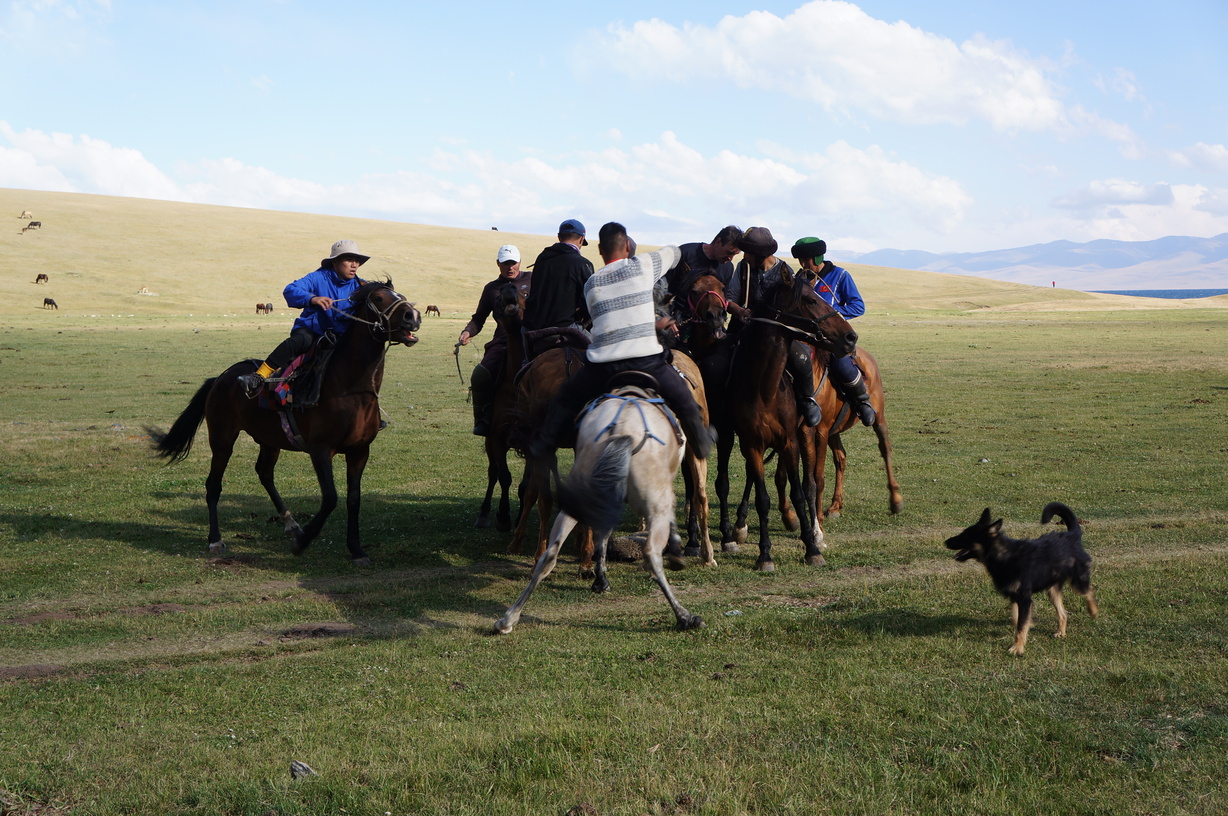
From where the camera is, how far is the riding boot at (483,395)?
35.1ft

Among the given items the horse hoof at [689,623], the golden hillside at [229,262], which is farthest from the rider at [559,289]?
the golden hillside at [229,262]

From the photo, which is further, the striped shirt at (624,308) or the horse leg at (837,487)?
the horse leg at (837,487)

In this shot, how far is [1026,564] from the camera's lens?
6.47 meters

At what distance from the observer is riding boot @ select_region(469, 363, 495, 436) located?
1070cm

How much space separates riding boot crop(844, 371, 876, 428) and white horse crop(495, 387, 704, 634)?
3.94m

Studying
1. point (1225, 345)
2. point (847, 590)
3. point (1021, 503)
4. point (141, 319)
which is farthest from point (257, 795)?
point (141, 319)

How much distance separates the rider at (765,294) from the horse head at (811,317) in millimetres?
130

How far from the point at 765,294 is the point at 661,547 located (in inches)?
117

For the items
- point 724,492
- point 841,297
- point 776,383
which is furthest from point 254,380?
point 841,297

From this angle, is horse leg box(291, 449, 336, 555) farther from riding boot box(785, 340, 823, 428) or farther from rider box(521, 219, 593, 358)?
riding boot box(785, 340, 823, 428)

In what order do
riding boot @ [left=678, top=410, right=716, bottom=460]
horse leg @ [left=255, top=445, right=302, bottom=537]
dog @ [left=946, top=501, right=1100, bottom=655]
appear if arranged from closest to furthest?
dog @ [left=946, top=501, right=1100, bottom=655]
riding boot @ [left=678, top=410, right=716, bottom=460]
horse leg @ [left=255, top=445, right=302, bottom=537]

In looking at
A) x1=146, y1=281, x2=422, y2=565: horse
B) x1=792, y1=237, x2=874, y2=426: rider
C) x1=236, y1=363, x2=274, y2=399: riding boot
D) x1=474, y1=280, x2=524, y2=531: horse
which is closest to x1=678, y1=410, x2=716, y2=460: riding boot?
x1=474, y1=280, x2=524, y2=531: horse

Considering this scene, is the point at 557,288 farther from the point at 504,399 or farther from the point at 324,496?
the point at 324,496

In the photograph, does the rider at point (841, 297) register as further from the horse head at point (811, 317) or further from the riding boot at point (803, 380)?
the horse head at point (811, 317)
